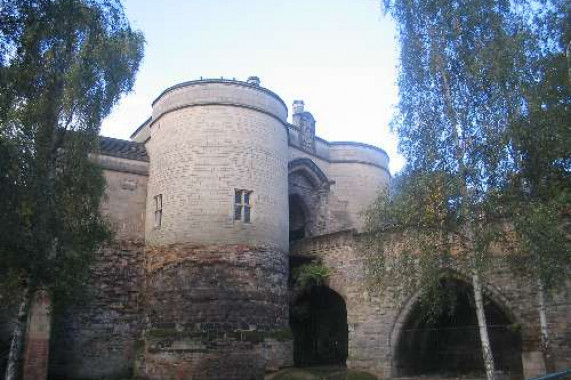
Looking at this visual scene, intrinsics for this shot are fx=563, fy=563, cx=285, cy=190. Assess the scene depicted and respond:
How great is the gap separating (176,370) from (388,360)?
612cm

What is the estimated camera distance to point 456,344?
66.3ft

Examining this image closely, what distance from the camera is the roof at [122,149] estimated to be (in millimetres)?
19516

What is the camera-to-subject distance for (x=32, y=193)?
10.3 metres

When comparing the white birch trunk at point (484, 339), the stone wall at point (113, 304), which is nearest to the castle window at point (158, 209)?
the stone wall at point (113, 304)

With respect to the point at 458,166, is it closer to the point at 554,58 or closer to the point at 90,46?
the point at 554,58

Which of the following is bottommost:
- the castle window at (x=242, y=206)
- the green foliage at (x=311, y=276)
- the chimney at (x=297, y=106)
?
the green foliage at (x=311, y=276)

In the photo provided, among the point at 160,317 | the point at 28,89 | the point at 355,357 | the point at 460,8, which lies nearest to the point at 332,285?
the point at 355,357

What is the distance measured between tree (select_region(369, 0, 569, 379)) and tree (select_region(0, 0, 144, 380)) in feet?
22.0

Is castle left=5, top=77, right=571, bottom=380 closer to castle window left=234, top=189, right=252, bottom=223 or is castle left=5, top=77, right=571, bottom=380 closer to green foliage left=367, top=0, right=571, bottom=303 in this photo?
castle window left=234, top=189, right=252, bottom=223

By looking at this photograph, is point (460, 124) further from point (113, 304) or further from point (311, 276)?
point (113, 304)

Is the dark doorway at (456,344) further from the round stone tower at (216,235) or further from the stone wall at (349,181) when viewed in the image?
the stone wall at (349,181)

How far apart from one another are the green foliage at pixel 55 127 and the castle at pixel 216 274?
3123 mm

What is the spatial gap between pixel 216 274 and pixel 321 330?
666cm

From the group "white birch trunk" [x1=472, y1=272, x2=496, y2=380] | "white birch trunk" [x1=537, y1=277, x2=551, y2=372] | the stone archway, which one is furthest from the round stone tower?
"white birch trunk" [x1=537, y1=277, x2=551, y2=372]
